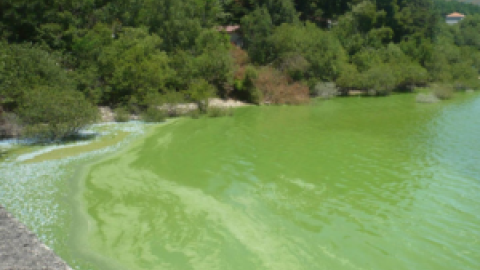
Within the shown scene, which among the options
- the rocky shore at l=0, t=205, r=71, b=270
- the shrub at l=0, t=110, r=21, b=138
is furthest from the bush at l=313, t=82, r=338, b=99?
the rocky shore at l=0, t=205, r=71, b=270

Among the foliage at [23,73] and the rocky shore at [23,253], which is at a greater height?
the foliage at [23,73]

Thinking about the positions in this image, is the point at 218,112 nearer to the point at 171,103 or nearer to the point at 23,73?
the point at 171,103

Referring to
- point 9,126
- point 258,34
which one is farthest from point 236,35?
point 9,126

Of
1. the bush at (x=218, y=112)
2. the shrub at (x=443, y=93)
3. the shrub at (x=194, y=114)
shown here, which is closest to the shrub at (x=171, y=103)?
the shrub at (x=194, y=114)

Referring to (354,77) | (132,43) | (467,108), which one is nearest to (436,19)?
(354,77)

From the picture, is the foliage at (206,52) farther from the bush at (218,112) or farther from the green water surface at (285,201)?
the green water surface at (285,201)
